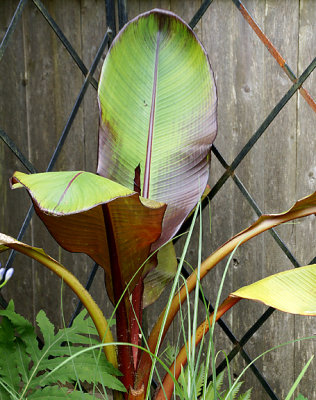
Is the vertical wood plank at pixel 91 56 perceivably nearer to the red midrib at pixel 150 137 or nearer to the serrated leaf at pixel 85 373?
the red midrib at pixel 150 137

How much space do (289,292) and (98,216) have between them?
0.32 meters

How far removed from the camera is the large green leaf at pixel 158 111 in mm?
932

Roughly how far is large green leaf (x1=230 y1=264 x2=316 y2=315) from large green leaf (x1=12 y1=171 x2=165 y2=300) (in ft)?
0.59

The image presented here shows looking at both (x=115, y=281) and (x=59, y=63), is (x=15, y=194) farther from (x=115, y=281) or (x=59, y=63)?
(x=115, y=281)

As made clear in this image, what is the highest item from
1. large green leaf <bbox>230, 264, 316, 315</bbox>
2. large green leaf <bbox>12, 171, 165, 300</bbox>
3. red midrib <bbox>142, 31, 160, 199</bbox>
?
red midrib <bbox>142, 31, 160, 199</bbox>

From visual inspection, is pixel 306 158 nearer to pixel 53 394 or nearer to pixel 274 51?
pixel 274 51

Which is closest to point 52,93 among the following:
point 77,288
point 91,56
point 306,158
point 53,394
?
point 91,56

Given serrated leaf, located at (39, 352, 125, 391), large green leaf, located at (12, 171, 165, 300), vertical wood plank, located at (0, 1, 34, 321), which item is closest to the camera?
large green leaf, located at (12, 171, 165, 300)

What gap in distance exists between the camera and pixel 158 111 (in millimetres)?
974

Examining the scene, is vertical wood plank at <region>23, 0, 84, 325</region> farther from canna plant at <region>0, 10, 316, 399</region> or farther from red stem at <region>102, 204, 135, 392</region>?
red stem at <region>102, 204, 135, 392</region>

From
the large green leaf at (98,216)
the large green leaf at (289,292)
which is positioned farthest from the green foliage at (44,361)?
the large green leaf at (289,292)

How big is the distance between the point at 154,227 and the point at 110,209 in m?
0.07

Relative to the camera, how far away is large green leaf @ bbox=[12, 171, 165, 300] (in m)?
0.57

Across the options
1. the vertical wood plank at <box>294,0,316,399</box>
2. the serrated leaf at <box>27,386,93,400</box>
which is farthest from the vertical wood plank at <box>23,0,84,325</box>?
the serrated leaf at <box>27,386,93,400</box>
